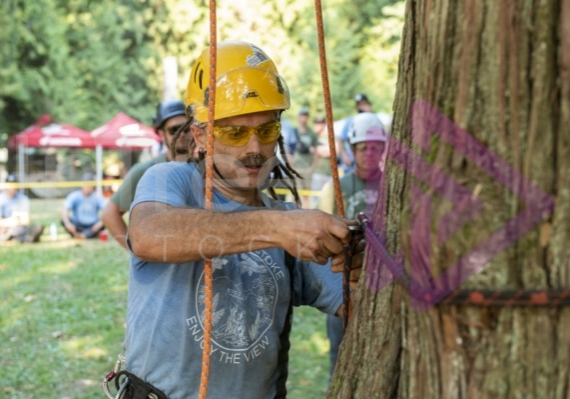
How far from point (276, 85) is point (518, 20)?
4.42 ft

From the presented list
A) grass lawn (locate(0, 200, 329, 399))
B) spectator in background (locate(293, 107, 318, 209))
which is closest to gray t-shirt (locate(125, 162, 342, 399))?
grass lawn (locate(0, 200, 329, 399))

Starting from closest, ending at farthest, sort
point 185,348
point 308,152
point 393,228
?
point 393,228 → point 185,348 → point 308,152

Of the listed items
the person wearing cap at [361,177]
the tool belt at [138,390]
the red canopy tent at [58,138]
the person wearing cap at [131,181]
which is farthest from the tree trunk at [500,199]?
the red canopy tent at [58,138]

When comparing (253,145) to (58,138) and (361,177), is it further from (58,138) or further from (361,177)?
(58,138)

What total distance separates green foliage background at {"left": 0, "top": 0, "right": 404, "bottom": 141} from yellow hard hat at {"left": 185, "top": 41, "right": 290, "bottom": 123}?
2510 centimetres

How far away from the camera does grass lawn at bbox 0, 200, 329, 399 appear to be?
714 centimetres

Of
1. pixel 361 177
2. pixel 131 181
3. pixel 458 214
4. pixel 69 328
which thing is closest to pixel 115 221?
pixel 131 181

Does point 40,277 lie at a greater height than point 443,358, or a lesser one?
lesser

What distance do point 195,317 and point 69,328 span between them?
6.87 m

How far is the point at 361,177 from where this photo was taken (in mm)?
6375

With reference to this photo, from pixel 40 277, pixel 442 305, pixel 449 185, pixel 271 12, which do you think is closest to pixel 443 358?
pixel 442 305

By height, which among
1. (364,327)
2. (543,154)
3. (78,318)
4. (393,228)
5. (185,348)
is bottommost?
(78,318)

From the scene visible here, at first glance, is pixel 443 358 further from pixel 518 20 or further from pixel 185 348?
pixel 185 348

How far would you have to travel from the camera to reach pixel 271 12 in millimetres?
30484
